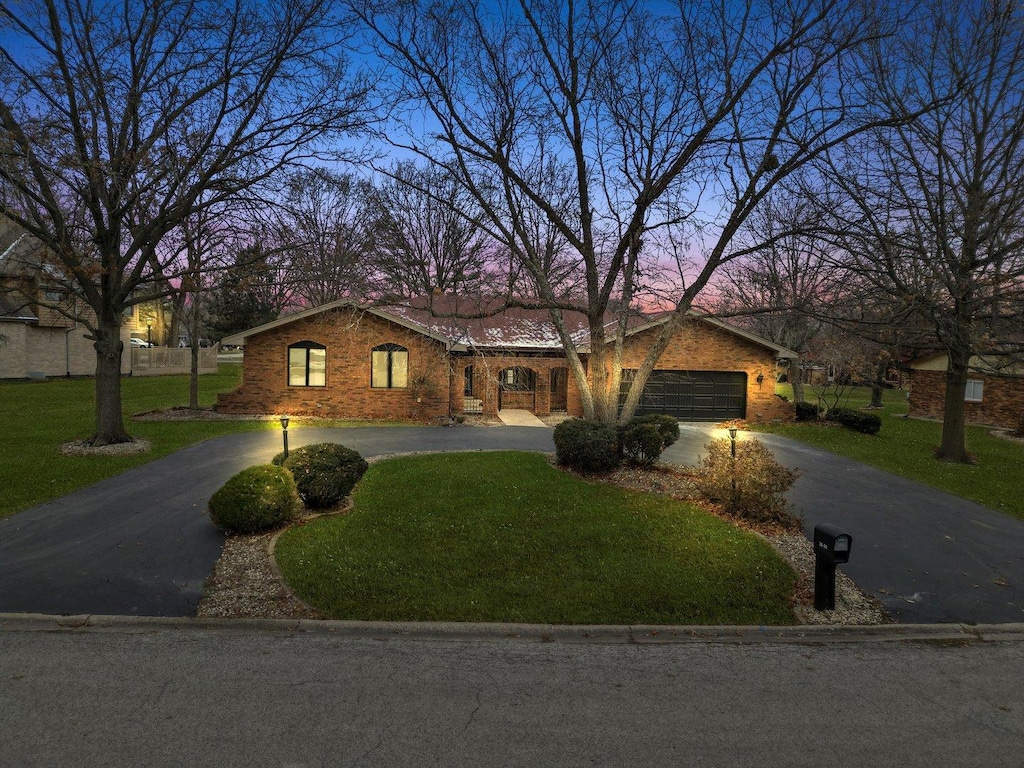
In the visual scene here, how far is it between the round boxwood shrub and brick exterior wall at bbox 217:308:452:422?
1330 cm

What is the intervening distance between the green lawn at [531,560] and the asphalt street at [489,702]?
2.14 feet

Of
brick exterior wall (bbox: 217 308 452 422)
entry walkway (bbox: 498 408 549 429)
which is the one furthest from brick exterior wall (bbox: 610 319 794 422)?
brick exterior wall (bbox: 217 308 452 422)

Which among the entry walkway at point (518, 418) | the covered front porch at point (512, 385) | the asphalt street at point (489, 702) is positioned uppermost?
the covered front porch at point (512, 385)

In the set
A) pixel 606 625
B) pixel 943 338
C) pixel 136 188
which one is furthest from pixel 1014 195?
pixel 136 188

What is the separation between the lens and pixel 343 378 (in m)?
22.2

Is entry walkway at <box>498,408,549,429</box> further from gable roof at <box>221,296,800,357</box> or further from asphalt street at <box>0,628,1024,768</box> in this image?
asphalt street at <box>0,628,1024,768</box>

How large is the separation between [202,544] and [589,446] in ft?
22.3

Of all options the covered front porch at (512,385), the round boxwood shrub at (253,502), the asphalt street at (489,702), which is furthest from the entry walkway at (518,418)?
the asphalt street at (489,702)

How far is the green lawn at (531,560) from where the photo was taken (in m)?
6.04

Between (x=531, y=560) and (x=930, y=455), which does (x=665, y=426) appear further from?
(x=930, y=455)

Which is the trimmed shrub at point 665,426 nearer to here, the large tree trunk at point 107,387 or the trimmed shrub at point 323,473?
the trimmed shrub at point 323,473

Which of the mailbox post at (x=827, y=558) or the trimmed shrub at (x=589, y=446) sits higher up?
the trimmed shrub at (x=589, y=446)

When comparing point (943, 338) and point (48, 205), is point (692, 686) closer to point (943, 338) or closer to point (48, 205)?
point (943, 338)

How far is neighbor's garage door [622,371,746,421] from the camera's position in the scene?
79.4 feet
